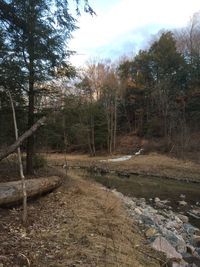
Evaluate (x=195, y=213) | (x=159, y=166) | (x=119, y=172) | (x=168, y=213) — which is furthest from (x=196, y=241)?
(x=159, y=166)

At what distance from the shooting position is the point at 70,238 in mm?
7434

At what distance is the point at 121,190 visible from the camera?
18719mm

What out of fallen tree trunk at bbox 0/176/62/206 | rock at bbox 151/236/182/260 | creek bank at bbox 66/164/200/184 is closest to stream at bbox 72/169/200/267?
rock at bbox 151/236/182/260

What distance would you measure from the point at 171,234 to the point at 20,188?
413 cm

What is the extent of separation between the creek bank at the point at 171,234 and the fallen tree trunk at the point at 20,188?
2.63 m

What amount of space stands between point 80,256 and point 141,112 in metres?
40.0

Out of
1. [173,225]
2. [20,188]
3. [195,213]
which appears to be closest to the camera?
[20,188]

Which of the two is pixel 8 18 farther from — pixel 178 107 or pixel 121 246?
pixel 178 107

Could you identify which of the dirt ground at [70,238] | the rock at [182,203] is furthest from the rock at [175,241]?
the rock at [182,203]

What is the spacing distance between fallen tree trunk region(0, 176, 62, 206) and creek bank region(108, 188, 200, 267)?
2627mm

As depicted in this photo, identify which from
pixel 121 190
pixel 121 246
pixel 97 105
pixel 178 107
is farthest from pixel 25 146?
pixel 178 107

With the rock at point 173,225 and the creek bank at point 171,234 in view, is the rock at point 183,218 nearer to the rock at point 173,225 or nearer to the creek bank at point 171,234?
the creek bank at point 171,234

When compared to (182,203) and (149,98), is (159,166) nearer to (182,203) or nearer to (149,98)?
(182,203)

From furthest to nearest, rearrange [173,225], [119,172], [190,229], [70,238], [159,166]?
1. [159,166]
2. [119,172]
3. [173,225]
4. [190,229]
5. [70,238]
